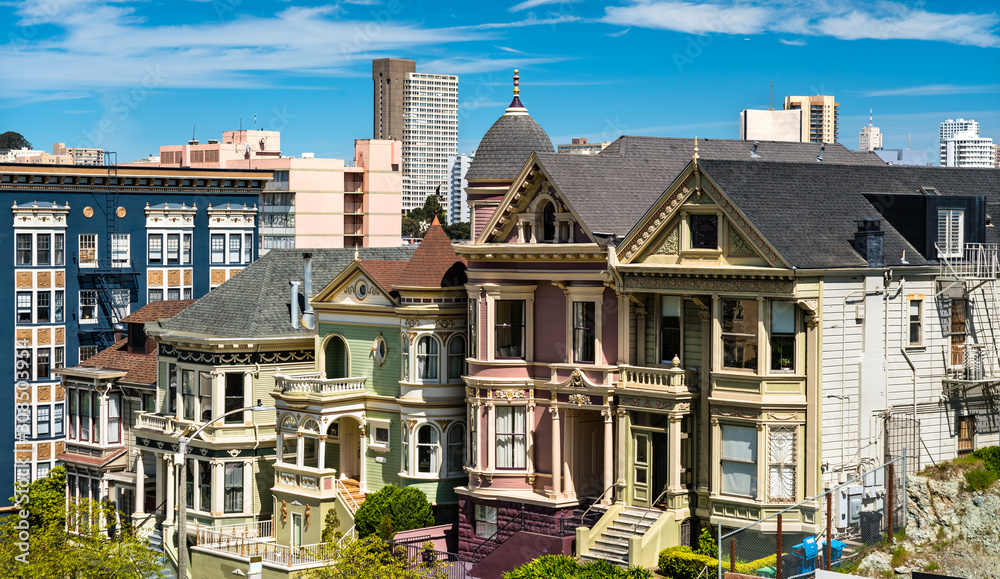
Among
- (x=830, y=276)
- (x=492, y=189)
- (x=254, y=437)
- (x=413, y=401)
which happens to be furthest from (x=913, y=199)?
(x=254, y=437)

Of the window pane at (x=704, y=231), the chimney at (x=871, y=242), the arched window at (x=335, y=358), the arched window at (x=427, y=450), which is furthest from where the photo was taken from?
the arched window at (x=335, y=358)

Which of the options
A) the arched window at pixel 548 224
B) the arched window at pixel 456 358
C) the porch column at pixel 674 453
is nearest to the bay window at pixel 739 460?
the porch column at pixel 674 453

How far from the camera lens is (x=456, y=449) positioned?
163 feet

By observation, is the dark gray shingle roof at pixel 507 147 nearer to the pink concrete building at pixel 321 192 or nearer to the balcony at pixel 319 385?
the balcony at pixel 319 385

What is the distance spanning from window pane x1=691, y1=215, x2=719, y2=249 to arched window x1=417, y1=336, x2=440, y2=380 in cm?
1192

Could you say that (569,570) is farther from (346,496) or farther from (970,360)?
(970,360)

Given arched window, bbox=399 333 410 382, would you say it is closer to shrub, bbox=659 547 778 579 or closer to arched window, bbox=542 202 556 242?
arched window, bbox=542 202 556 242

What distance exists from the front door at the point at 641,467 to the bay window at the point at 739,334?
3.92 metres

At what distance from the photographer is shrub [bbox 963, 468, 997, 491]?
1588 inches

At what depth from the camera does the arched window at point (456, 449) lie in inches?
1944

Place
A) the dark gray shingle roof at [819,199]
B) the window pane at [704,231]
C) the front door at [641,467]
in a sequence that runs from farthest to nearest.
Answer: the front door at [641,467] < the window pane at [704,231] < the dark gray shingle roof at [819,199]

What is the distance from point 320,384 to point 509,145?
11006mm

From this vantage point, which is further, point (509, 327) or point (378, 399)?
point (378, 399)

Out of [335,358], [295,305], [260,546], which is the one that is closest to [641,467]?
[335,358]
